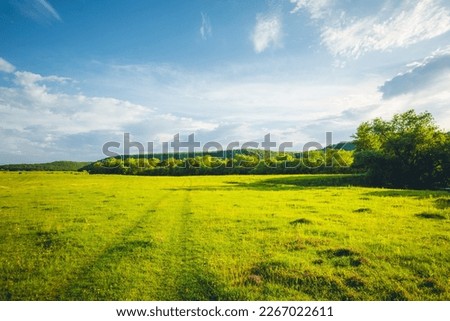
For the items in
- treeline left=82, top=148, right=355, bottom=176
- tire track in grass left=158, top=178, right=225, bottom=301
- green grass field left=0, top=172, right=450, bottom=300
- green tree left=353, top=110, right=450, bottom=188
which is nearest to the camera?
tire track in grass left=158, top=178, right=225, bottom=301

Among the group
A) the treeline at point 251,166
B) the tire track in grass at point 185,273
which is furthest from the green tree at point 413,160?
the tire track in grass at point 185,273

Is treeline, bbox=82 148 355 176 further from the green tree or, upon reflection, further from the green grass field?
the green grass field

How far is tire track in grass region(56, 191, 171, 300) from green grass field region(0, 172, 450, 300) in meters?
0.04

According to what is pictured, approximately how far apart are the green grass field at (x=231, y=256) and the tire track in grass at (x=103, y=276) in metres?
0.04

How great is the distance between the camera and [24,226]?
734 inches

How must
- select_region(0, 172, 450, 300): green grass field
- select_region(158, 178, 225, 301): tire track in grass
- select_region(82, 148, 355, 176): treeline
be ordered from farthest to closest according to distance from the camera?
select_region(82, 148, 355, 176): treeline, select_region(0, 172, 450, 300): green grass field, select_region(158, 178, 225, 301): tire track in grass

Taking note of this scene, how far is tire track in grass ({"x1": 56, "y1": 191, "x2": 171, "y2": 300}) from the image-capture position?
8.95 meters

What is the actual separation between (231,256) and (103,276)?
189 inches

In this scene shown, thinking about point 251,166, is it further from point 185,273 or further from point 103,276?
point 103,276

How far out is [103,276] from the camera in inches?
397

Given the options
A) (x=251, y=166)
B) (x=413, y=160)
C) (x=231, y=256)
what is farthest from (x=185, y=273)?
(x=251, y=166)

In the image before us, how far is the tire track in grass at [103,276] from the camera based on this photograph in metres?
8.95

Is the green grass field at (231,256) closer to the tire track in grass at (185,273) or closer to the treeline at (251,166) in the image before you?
the tire track in grass at (185,273)

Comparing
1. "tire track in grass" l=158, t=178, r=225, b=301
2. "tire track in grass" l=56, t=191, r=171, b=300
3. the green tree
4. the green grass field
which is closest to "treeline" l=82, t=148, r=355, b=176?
the green tree
